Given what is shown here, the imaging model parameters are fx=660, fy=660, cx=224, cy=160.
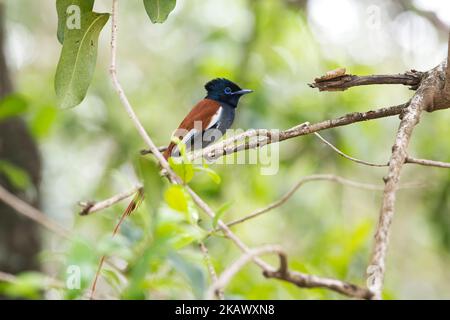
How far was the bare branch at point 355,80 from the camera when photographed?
1600 millimetres

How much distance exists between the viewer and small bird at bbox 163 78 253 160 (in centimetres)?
266

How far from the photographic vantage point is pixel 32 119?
13.3ft

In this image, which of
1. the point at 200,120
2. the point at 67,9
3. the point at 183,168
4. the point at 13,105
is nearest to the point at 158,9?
the point at 67,9

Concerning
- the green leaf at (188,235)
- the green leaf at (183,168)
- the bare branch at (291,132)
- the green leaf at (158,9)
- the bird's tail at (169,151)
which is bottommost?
the green leaf at (188,235)

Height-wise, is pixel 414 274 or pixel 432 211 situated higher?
pixel 432 211

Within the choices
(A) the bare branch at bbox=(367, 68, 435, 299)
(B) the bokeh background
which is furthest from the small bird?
(A) the bare branch at bbox=(367, 68, 435, 299)

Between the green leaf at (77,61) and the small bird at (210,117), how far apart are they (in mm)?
624

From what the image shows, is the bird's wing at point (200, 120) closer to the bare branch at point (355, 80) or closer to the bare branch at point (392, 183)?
the bare branch at point (355, 80)

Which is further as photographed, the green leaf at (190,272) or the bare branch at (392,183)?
the green leaf at (190,272)

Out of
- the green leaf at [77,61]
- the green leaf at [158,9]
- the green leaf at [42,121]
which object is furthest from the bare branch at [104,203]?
the green leaf at [42,121]

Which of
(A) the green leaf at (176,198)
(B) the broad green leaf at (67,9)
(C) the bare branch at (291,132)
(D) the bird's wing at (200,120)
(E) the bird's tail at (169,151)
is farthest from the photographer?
(D) the bird's wing at (200,120)
